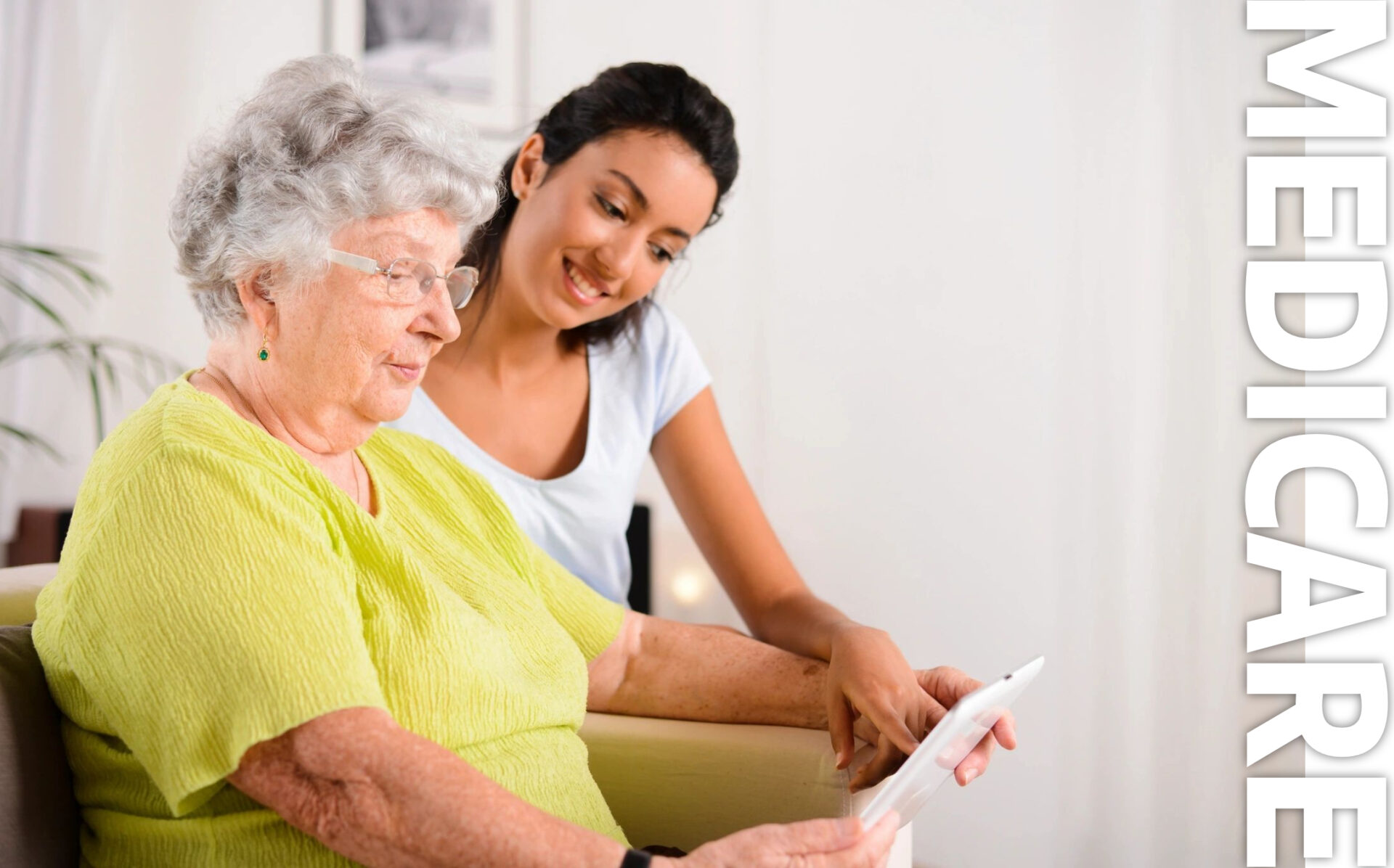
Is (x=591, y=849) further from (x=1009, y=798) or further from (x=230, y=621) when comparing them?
(x=1009, y=798)

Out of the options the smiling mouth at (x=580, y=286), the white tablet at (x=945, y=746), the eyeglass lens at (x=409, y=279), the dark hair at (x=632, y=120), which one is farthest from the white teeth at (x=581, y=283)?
the white tablet at (x=945, y=746)

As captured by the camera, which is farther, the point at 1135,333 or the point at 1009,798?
the point at 1009,798

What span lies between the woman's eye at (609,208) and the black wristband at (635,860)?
1014 mm

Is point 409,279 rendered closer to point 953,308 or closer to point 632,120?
point 632,120

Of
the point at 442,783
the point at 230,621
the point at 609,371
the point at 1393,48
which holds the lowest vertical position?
the point at 442,783

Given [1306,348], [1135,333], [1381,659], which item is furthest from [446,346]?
[1381,659]

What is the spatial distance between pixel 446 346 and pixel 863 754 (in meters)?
0.88

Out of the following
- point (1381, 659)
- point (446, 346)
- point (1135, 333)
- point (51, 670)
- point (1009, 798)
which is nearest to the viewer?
point (51, 670)

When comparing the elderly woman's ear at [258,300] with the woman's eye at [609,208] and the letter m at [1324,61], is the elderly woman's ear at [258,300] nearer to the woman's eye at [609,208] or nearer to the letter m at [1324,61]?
the woman's eye at [609,208]

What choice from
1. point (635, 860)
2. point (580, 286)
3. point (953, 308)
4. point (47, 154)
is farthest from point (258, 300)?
point (47, 154)

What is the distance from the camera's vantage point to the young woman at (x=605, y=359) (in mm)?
1715

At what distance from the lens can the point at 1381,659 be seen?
2.31 meters

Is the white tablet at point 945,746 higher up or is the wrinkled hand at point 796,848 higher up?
the white tablet at point 945,746

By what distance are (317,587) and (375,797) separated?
166mm
